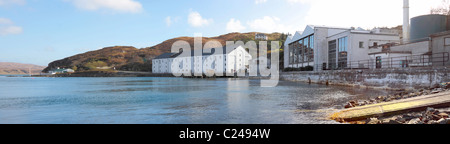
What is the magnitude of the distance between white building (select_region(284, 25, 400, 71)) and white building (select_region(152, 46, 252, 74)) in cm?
3259

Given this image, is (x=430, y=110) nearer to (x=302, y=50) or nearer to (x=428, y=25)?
(x=428, y=25)

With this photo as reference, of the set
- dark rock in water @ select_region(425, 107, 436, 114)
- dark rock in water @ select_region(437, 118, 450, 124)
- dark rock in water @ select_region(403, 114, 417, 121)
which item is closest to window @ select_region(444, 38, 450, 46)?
dark rock in water @ select_region(425, 107, 436, 114)

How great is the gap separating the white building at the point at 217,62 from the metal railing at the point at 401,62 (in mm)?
53162

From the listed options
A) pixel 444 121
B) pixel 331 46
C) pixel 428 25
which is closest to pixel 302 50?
pixel 331 46

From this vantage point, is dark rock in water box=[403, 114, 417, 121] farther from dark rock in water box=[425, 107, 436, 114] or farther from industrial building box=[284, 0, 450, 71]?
industrial building box=[284, 0, 450, 71]

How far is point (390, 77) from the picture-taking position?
22438 mm

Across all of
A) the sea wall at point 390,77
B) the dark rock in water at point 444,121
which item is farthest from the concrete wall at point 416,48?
the dark rock in water at point 444,121

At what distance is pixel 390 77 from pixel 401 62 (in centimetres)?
671

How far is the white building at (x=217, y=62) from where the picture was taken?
9731cm

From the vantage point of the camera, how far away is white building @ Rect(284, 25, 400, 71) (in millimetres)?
36656
